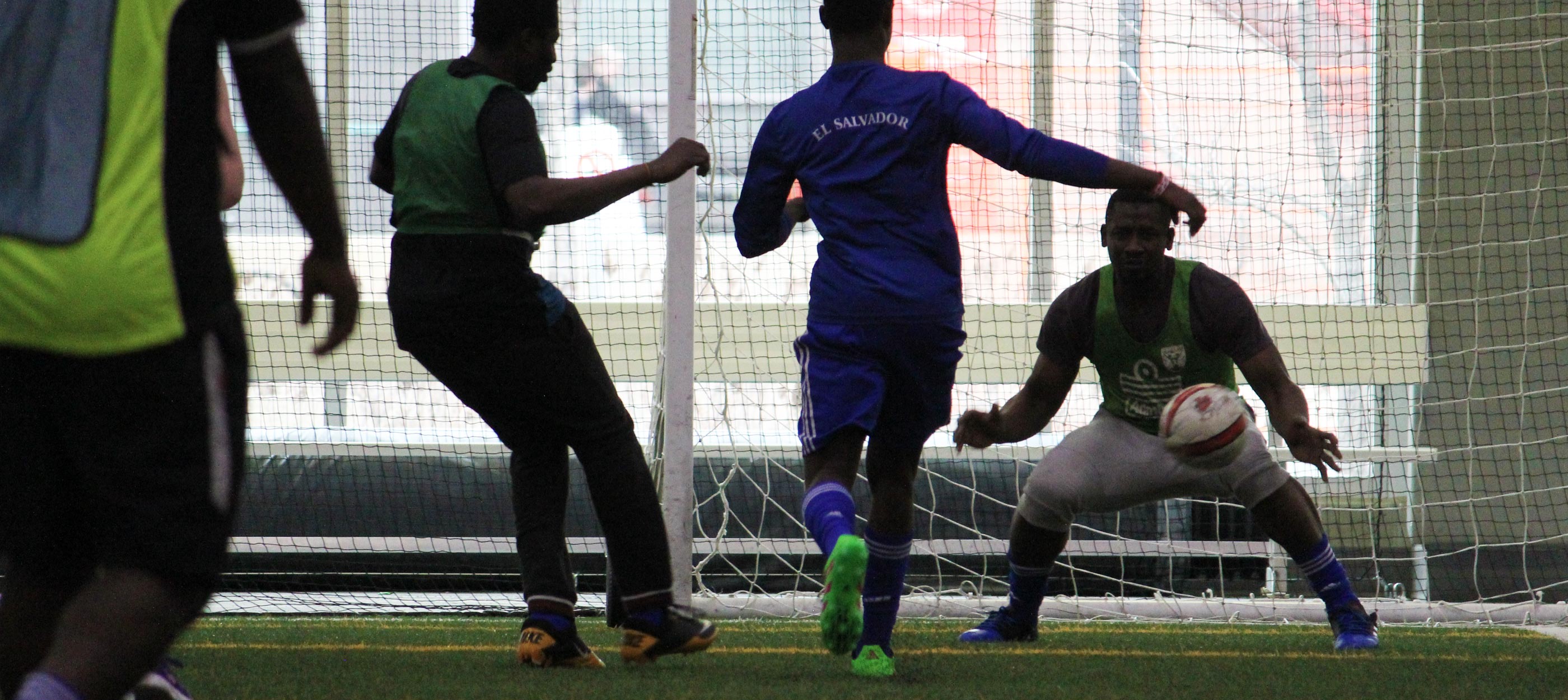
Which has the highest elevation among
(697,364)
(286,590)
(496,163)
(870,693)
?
(496,163)

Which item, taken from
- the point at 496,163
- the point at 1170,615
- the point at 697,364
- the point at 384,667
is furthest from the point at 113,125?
the point at 697,364

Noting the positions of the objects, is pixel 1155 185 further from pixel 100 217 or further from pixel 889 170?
pixel 100 217

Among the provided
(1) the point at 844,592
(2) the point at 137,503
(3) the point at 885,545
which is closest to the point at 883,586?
(3) the point at 885,545

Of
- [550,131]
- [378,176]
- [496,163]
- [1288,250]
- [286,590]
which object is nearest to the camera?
[496,163]

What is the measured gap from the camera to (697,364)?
23.0ft

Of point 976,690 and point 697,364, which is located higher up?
point 697,364

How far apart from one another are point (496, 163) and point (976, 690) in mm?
1527

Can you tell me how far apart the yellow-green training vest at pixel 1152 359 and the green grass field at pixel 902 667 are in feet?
2.33

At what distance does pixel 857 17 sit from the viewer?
3205mm

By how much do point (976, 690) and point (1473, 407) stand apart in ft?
20.3

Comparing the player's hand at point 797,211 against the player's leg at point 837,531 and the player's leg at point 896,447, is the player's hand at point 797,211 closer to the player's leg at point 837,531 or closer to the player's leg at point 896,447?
the player's leg at point 896,447

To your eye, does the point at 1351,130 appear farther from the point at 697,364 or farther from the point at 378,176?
the point at 378,176

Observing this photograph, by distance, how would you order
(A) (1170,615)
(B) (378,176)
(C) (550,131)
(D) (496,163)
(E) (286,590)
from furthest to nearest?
(C) (550,131) < (E) (286,590) < (A) (1170,615) < (B) (378,176) < (D) (496,163)

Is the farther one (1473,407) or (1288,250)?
(1473,407)
